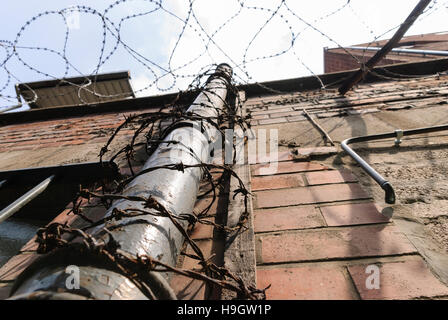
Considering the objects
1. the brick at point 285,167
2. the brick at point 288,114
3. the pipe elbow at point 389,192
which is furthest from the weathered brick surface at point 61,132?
the pipe elbow at point 389,192

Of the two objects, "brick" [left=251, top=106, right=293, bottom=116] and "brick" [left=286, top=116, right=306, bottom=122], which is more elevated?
"brick" [left=251, top=106, right=293, bottom=116]

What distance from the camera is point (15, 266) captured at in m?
1.08

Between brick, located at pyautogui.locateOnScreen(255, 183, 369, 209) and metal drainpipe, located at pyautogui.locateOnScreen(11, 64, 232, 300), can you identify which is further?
brick, located at pyautogui.locateOnScreen(255, 183, 369, 209)

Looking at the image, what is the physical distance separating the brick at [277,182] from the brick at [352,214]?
0.24 meters

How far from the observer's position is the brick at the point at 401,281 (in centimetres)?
74

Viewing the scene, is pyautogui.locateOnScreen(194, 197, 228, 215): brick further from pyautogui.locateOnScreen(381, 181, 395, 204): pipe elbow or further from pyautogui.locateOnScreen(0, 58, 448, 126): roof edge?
pyautogui.locateOnScreen(0, 58, 448, 126): roof edge

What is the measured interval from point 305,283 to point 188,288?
1.28ft

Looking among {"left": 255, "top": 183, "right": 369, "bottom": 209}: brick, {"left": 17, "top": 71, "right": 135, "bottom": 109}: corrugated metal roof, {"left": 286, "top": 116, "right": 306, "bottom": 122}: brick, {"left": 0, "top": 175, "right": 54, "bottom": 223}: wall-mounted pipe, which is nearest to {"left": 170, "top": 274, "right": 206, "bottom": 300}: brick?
{"left": 255, "top": 183, "right": 369, "bottom": 209}: brick

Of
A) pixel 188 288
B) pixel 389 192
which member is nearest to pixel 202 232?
pixel 188 288

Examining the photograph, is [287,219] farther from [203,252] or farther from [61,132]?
[61,132]

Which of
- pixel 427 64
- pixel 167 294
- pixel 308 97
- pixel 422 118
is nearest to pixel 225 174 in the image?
pixel 167 294

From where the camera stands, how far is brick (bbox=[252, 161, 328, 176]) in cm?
145

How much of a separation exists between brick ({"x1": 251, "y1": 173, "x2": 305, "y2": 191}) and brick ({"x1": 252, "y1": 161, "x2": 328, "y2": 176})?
54 mm
